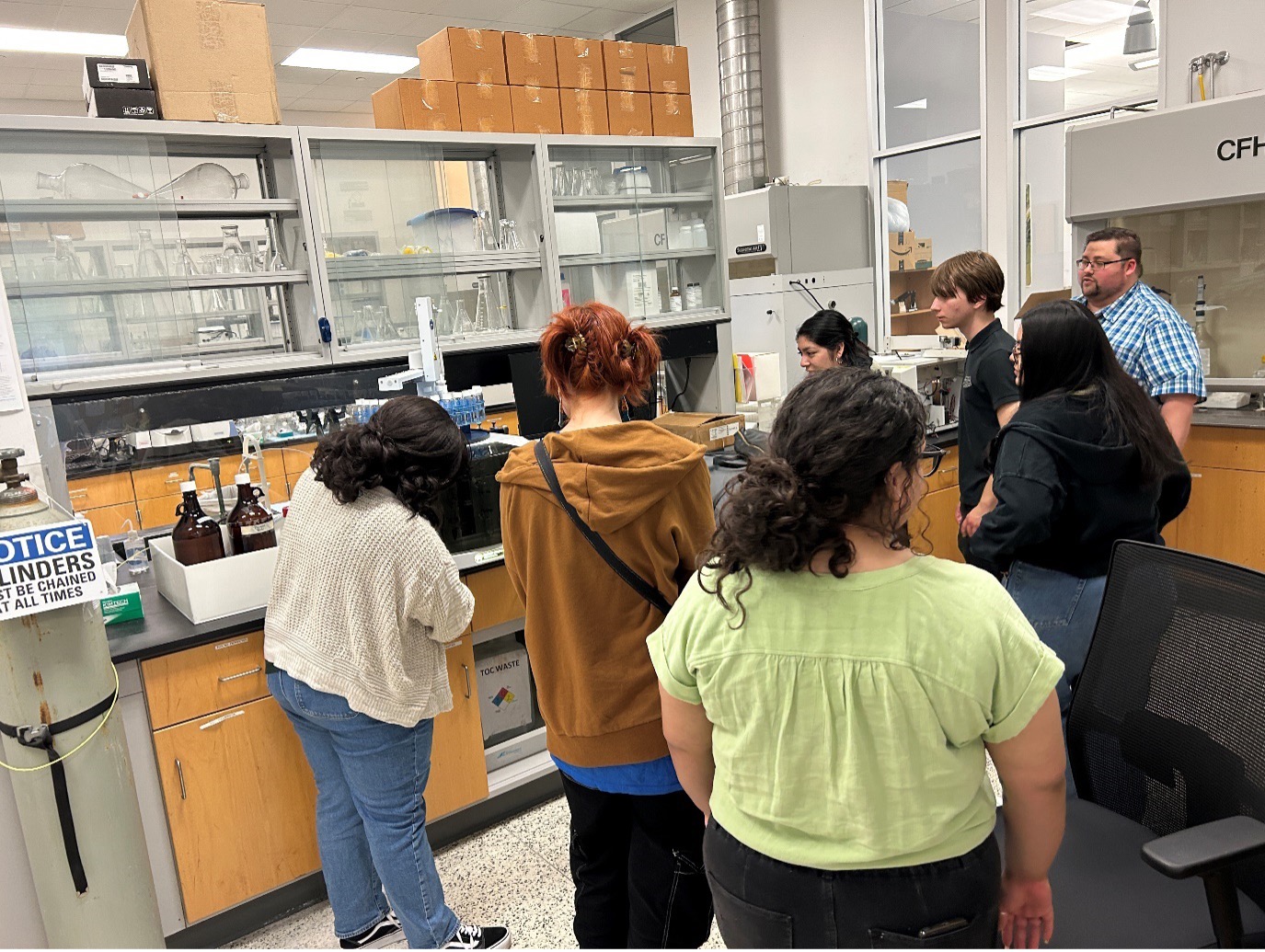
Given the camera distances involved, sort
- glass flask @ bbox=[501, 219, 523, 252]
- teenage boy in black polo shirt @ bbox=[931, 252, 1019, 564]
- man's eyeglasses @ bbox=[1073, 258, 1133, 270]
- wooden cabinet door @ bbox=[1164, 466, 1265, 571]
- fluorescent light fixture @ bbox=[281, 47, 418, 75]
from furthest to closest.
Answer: fluorescent light fixture @ bbox=[281, 47, 418, 75], glass flask @ bbox=[501, 219, 523, 252], wooden cabinet door @ bbox=[1164, 466, 1265, 571], man's eyeglasses @ bbox=[1073, 258, 1133, 270], teenage boy in black polo shirt @ bbox=[931, 252, 1019, 564]

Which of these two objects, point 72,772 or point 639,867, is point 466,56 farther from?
point 639,867

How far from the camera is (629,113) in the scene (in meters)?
3.80

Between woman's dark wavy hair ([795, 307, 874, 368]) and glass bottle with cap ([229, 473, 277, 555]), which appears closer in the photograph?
glass bottle with cap ([229, 473, 277, 555])

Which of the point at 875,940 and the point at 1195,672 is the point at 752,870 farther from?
the point at 1195,672

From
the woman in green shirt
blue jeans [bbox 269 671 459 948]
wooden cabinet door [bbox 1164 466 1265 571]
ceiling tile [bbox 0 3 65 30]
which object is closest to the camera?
the woman in green shirt

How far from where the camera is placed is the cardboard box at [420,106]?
3213 millimetres

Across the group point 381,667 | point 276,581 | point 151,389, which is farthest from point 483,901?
point 151,389

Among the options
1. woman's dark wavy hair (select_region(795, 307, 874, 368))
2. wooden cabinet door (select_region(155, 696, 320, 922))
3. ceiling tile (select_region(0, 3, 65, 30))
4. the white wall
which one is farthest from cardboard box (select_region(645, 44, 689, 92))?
ceiling tile (select_region(0, 3, 65, 30))

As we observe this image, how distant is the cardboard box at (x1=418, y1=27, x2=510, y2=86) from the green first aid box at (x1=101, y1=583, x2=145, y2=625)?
2.21 m

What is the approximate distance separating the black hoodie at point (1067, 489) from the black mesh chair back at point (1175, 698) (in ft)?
1.12

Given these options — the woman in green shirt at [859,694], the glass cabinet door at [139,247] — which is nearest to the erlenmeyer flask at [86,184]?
the glass cabinet door at [139,247]

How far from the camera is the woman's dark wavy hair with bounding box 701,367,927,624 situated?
96 cm

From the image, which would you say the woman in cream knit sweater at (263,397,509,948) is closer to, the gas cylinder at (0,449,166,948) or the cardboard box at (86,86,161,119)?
the gas cylinder at (0,449,166,948)

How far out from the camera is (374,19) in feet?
20.6
